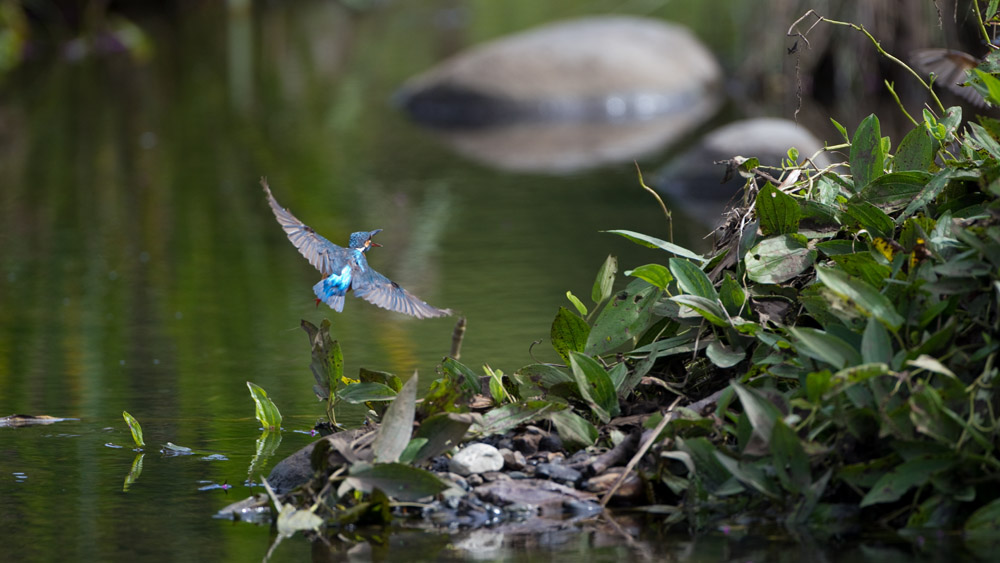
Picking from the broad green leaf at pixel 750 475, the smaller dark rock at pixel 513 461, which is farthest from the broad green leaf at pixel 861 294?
the smaller dark rock at pixel 513 461

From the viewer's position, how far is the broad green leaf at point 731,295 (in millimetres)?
2361

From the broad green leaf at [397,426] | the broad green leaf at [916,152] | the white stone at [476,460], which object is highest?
the broad green leaf at [916,152]

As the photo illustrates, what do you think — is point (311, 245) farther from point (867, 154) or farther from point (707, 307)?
point (867, 154)

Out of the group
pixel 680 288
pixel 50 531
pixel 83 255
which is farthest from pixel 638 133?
pixel 50 531

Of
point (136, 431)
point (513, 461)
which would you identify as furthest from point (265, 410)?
point (513, 461)

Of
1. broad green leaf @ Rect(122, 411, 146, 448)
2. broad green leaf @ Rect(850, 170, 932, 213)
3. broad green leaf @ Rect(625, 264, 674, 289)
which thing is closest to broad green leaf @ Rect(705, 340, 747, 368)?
broad green leaf @ Rect(625, 264, 674, 289)

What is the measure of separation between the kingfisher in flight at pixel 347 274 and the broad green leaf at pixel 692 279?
0.46 m

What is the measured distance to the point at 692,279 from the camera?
2.39 m

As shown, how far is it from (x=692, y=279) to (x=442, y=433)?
53 centimetres

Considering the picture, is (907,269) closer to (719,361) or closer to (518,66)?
(719,361)

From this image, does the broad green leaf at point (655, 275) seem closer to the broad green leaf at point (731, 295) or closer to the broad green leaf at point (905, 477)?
the broad green leaf at point (731, 295)

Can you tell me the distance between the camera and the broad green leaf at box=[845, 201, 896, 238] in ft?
7.65

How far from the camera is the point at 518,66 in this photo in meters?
8.82

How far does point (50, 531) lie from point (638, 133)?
6183mm
